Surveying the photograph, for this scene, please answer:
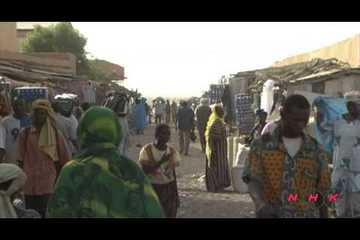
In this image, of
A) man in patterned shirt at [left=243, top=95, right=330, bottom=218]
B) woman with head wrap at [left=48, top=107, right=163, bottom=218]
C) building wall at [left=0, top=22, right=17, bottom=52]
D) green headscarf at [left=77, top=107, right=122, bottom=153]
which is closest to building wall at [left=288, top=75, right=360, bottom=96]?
man in patterned shirt at [left=243, top=95, right=330, bottom=218]

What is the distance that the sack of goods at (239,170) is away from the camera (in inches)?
457

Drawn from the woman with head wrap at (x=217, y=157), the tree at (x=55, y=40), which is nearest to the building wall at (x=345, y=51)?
the woman with head wrap at (x=217, y=157)

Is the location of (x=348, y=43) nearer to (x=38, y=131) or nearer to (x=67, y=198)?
(x=38, y=131)

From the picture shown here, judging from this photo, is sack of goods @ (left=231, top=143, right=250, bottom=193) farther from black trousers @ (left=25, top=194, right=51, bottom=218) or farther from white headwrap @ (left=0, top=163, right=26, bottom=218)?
white headwrap @ (left=0, top=163, right=26, bottom=218)

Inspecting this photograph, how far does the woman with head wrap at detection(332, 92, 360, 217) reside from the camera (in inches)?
339

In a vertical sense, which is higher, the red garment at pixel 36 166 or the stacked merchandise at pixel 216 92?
the stacked merchandise at pixel 216 92

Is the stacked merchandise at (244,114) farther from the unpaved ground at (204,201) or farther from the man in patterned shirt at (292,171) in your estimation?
the man in patterned shirt at (292,171)

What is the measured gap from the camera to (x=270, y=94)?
14.4 m

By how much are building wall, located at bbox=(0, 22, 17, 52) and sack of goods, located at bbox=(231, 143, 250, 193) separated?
91.0 feet

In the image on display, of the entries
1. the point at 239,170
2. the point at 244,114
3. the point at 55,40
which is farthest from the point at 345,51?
the point at 55,40

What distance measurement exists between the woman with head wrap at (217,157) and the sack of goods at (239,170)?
0.29 m
